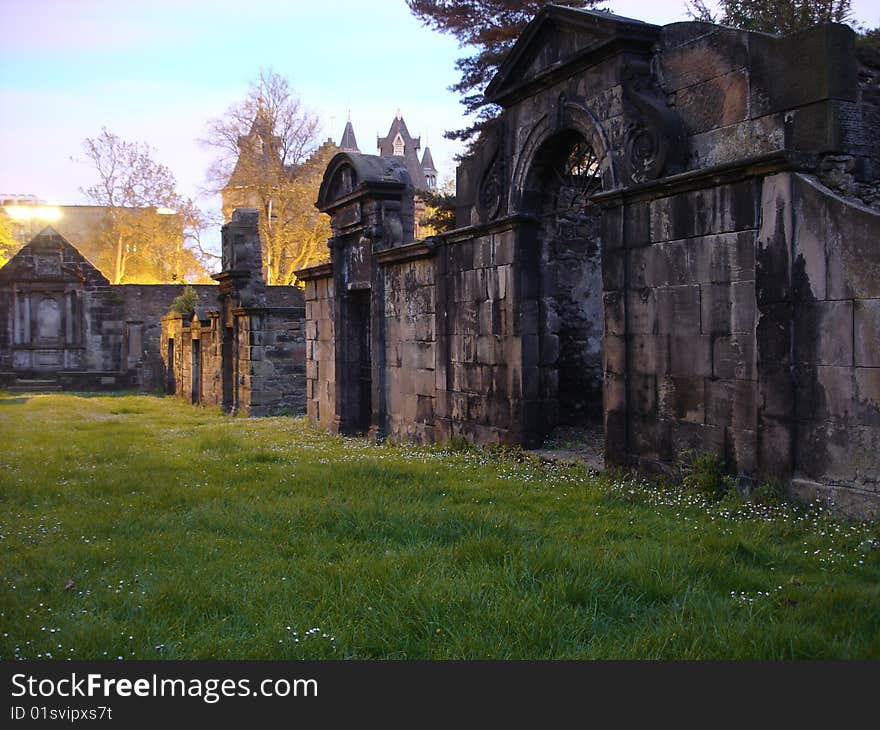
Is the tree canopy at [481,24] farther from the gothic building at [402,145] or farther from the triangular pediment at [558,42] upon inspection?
the gothic building at [402,145]

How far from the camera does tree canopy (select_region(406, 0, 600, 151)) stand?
68.1 ft

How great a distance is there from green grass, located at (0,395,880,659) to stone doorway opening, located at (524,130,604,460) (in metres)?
1.13

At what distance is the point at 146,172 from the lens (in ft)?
141

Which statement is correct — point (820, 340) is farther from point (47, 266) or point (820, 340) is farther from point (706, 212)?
point (47, 266)

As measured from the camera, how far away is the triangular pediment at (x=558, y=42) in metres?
7.69

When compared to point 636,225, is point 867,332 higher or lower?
lower

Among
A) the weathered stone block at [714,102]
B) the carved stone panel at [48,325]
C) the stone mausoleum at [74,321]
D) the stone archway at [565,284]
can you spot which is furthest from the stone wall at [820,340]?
the carved stone panel at [48,325]

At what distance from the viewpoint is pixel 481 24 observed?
21.3m

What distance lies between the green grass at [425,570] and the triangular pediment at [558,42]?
4126 mm

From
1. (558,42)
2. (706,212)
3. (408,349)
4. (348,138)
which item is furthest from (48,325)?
(348,138)

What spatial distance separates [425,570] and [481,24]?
19314 mm

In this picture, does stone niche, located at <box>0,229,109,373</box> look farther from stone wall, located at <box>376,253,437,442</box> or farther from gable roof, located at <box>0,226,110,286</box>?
stone wall, located at <box>376,253,437,442</box>

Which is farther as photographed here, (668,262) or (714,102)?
(668,262)

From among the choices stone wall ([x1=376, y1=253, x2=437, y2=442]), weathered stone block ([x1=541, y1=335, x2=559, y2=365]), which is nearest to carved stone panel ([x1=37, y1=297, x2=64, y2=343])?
stone wall ([x1=376, y1=253, x2=437, y2=442])
